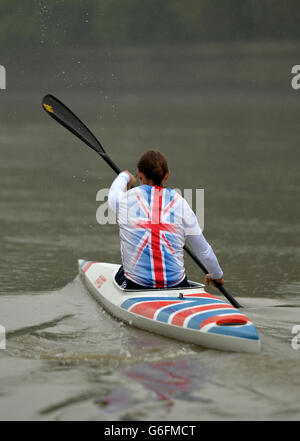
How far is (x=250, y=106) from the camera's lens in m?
22.1

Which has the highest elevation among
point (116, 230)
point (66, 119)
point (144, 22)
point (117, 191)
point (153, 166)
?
point (144, 22)

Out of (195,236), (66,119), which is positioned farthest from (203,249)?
(66,119)

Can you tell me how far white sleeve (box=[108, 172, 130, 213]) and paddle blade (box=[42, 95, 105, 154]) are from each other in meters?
1.45

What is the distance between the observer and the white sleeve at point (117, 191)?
5508 millimetres

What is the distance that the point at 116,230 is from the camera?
9.63 metres

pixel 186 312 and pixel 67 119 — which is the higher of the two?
pixel 67 119

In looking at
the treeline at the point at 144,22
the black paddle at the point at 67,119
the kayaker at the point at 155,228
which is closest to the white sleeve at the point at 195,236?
the kayaker at the point at 155,228

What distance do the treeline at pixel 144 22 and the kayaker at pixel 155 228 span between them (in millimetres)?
20603

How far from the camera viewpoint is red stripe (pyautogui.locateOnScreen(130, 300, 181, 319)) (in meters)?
5.18

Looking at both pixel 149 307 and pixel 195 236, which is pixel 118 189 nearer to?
pixel 195 236

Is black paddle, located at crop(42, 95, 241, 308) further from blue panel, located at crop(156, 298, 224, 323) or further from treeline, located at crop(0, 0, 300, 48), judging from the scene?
treeline, located at crop(0, 0, 300, 48)

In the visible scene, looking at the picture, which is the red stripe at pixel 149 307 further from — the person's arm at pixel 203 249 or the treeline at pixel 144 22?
the treeline at pixel 144 22

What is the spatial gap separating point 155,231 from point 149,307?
1.61 ft

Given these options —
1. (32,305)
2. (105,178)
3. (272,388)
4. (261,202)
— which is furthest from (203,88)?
(272,388)
